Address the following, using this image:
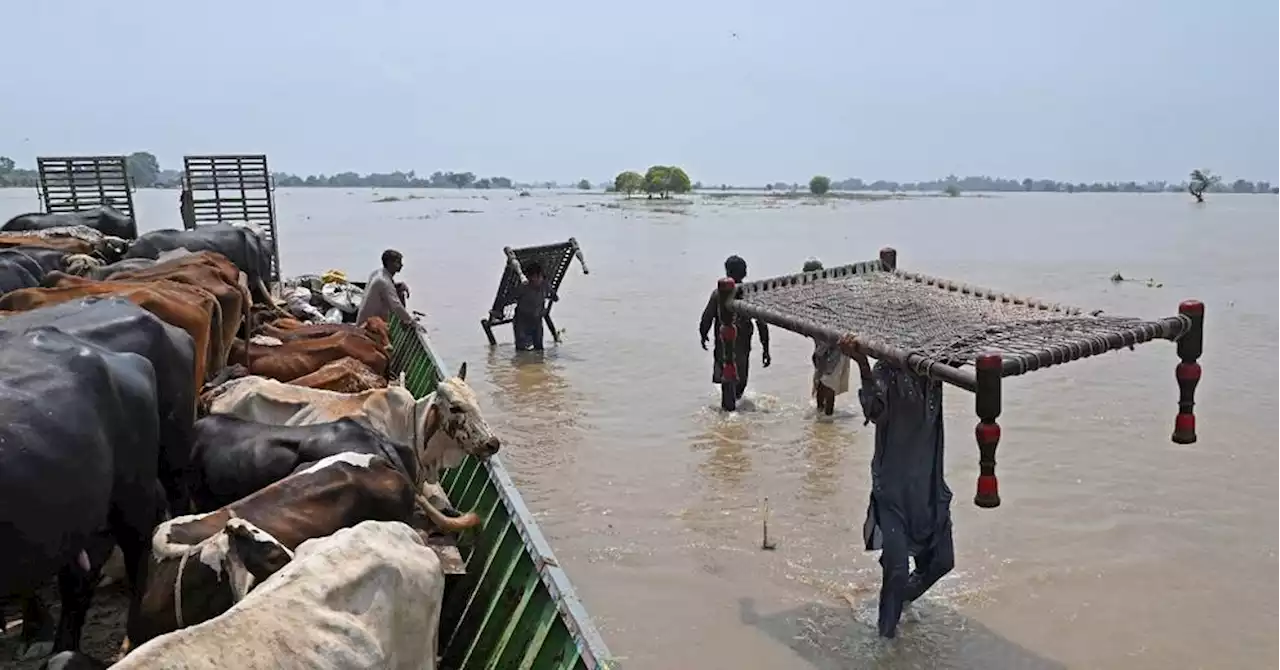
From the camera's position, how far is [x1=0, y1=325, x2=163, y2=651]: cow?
12.3 feet

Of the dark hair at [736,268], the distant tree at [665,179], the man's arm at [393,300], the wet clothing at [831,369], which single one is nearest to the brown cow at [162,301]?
the man's arm at [393,300]

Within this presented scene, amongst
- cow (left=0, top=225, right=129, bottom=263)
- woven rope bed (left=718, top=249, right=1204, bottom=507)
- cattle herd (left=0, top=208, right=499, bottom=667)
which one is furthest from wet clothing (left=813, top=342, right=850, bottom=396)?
cow (left=0, top=225, right=129, bottom=263)

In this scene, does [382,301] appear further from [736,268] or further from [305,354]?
[736,268]

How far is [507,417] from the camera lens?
11.2m

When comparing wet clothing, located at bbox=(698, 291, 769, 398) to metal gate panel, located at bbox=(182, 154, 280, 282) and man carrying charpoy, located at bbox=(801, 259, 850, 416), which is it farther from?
metal gate panel, located at bbox=(182, 154, 280, 282)

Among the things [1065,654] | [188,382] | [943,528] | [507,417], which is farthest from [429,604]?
[507,417]

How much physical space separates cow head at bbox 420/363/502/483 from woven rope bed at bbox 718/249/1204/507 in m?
1.96

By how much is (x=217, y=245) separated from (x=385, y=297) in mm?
2266

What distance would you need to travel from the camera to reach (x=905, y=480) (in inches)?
221

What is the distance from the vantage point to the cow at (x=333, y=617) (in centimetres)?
284

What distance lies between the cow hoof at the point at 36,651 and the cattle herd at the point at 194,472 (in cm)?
1

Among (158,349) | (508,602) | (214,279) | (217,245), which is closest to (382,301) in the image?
(217,245)

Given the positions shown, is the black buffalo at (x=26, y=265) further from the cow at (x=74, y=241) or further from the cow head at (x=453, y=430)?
the cow head at (x=453, y=430)

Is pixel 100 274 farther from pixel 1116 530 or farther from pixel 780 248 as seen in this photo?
pixel 780 248
